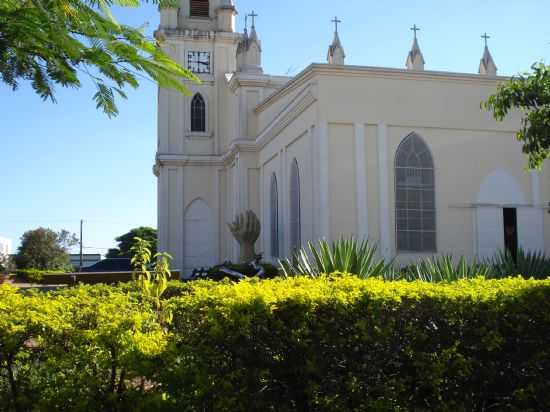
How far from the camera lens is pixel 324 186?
60.6ft

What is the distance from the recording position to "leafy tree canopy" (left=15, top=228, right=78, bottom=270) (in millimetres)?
53178

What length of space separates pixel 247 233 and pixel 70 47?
21.0m

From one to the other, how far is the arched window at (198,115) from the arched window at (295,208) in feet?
43.6

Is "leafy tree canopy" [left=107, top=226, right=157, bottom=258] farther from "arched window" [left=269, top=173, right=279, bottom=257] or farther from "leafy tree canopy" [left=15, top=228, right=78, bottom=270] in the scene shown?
"arched window" [left=269, top=173, right=279, bottom=257]

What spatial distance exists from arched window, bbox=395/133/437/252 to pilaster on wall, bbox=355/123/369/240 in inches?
43.2

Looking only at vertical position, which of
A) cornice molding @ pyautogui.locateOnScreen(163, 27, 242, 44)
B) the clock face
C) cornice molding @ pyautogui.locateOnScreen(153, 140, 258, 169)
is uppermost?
cornice molding @ pyautogui.locateOnScreen(163, 27, 242, 44)

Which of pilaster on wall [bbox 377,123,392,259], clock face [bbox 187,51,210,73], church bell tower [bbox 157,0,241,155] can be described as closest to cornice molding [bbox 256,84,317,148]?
pilaster on wall [bbox 377,123,392,259]

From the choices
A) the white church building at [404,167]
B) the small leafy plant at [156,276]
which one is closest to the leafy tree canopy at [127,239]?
the white church building at [404,167]

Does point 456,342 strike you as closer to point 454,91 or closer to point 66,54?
point 66,54

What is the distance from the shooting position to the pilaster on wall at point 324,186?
18.4 m

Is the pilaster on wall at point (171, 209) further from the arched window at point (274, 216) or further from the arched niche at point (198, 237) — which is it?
the arched window at point (274, 216)

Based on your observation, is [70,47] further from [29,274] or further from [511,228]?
[29,274]

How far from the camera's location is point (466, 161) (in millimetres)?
19797

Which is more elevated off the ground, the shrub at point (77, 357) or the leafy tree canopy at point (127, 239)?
the leafy tree canopy at point (127, 239)
